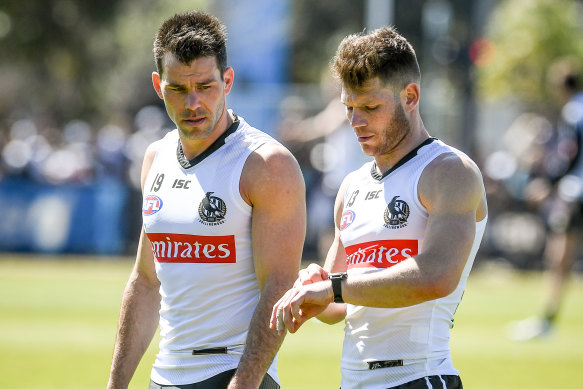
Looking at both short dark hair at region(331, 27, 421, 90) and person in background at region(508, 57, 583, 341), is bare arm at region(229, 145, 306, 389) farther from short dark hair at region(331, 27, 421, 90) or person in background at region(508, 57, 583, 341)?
person in background at region(508, 57, 583, 341)

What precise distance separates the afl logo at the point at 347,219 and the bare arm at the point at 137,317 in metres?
1.04

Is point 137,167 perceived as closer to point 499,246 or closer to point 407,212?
point 499,246

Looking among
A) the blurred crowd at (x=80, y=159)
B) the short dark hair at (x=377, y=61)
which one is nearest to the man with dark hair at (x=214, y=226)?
the short dark hair at (x=377, y=61)

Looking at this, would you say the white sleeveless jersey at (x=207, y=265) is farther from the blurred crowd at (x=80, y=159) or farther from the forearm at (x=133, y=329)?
the blurred crowd at (x=80, y=159)

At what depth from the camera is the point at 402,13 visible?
25.5 metres

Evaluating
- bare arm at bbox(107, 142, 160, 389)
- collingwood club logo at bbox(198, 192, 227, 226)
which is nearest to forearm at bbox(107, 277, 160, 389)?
bare arm at bbox(107, 142, 160, 389)

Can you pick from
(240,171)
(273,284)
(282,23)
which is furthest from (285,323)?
(282,23)

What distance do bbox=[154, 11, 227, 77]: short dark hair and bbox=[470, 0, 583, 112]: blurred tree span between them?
23768 millimetres

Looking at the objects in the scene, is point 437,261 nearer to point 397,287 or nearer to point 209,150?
point 397,287

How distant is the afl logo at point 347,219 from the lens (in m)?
4.61

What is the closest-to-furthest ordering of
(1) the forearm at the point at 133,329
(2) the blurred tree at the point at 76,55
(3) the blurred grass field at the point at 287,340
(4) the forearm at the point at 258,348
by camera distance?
(4) the forearm at the point at 258,348 < (1) the forearm at the point at 133,329 < (3) the blurred grass field at the point at 287,340 < (2) the blurred tree at the point at 76,55

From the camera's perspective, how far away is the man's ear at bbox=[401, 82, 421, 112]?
175 inches

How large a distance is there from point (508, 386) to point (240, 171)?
5.94 m

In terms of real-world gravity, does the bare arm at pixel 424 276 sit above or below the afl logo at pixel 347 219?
below
